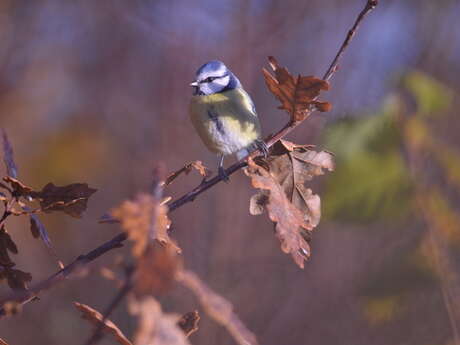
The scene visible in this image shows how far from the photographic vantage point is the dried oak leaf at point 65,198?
780 mm

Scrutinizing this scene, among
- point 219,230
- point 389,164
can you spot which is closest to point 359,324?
point 219,230

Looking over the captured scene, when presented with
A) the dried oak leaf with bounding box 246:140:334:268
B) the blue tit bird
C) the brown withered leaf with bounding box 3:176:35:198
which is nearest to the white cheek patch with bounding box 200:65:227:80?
the blue tit bird

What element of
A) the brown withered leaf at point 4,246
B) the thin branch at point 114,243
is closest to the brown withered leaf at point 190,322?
the thin branch at point 114,243

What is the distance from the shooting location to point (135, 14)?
326 cm

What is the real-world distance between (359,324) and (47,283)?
1.78 meters

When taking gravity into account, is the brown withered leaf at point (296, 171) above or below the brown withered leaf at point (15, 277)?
below

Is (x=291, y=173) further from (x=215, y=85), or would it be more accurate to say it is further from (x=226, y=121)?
(x=215, y=85)

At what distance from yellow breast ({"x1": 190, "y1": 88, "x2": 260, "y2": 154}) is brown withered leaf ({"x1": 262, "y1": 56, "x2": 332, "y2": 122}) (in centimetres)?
61

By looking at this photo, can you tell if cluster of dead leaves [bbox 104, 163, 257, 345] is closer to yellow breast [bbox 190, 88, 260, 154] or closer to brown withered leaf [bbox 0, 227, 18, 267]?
brown withered leaf [bbox 0, 227, 18, 267]

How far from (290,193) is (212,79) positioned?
0.84 m

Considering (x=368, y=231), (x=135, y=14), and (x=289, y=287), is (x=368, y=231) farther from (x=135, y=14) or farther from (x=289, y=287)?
(x=135, y=14)

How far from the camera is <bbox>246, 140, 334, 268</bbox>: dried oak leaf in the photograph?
0.73 m

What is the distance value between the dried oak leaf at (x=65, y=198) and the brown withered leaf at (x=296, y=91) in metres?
0.25

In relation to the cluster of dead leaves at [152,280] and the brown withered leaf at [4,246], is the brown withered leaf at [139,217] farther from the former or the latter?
the brown withered leaf at [4,246]
